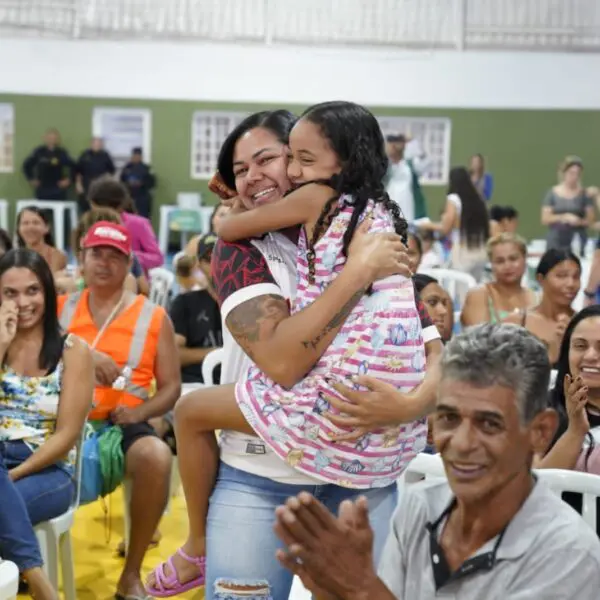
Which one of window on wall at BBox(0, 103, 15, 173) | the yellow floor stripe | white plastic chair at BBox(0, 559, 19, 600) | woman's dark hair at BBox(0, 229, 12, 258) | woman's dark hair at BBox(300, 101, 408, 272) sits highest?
window on wall at BBox(0, 103, 15, 173)

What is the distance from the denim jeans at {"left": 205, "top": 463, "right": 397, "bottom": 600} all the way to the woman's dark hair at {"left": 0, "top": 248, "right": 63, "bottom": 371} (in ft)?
6.28

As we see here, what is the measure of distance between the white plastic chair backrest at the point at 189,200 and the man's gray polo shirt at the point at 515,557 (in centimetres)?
1661

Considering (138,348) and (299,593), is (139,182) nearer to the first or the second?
(138,348)

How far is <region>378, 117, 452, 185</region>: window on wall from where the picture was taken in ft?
61.0

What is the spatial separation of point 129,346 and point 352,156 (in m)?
2.61

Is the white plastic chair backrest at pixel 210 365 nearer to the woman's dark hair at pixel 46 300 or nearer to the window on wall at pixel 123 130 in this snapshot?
the woman's dark hair at pixel 46 300

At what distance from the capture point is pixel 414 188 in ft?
36.5

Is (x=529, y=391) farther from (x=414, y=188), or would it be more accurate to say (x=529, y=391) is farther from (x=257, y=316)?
(x=414, y=188)

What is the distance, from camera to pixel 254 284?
197 cm

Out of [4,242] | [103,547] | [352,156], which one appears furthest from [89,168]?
[352,156]

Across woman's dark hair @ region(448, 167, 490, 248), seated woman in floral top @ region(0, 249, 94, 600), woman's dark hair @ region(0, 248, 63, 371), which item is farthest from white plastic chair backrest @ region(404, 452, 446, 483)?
woman's dark hair @ region(448, 167, 490, 248)

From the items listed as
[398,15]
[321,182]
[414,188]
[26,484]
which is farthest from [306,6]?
A: [321,182]

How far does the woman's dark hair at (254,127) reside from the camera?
2.11 meters

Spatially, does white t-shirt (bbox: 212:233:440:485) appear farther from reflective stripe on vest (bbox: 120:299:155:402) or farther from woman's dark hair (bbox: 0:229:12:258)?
woman's dark hair (bbox: 0:229:12:258)
